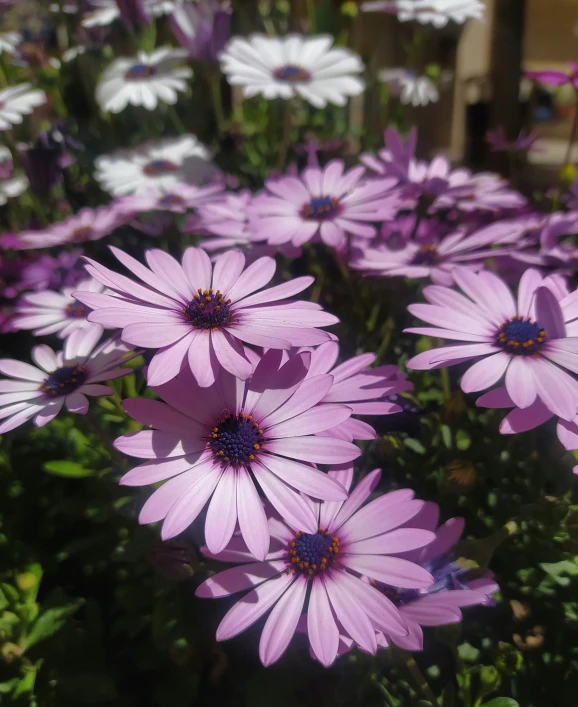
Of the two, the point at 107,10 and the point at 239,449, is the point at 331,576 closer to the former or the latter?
the point at 239,449

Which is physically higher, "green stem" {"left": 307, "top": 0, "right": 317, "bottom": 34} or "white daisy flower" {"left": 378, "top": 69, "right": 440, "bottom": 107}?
"green stem" {"left": 307, "top": 0, "right": 317, "bottom": 34}

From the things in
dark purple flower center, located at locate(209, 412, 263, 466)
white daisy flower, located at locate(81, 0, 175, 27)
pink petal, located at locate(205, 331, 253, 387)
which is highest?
white daisy flower, located at locate(81, 0, 175, 27)

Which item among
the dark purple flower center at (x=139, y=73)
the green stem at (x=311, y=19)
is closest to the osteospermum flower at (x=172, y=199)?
the dark purple flower center at (x=139, y=73)

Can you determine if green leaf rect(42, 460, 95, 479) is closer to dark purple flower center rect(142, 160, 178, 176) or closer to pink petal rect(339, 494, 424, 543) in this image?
pink petal rect(339, 494, 424, 543)

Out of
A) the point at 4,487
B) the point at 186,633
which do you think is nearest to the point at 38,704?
the point at 186,633

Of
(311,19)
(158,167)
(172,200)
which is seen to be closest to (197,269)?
(172,200)

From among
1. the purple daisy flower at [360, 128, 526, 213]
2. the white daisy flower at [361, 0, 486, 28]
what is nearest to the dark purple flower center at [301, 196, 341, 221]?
the purple daisy flower at [360, 128, 526, 213]

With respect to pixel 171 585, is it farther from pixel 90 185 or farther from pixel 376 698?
pixel 90 185

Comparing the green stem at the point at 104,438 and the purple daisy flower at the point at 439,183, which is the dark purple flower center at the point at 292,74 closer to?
the purple daisy flower at the point at 439,183

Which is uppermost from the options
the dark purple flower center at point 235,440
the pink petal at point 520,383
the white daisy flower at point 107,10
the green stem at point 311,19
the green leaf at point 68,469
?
the green stem at point 311,19
